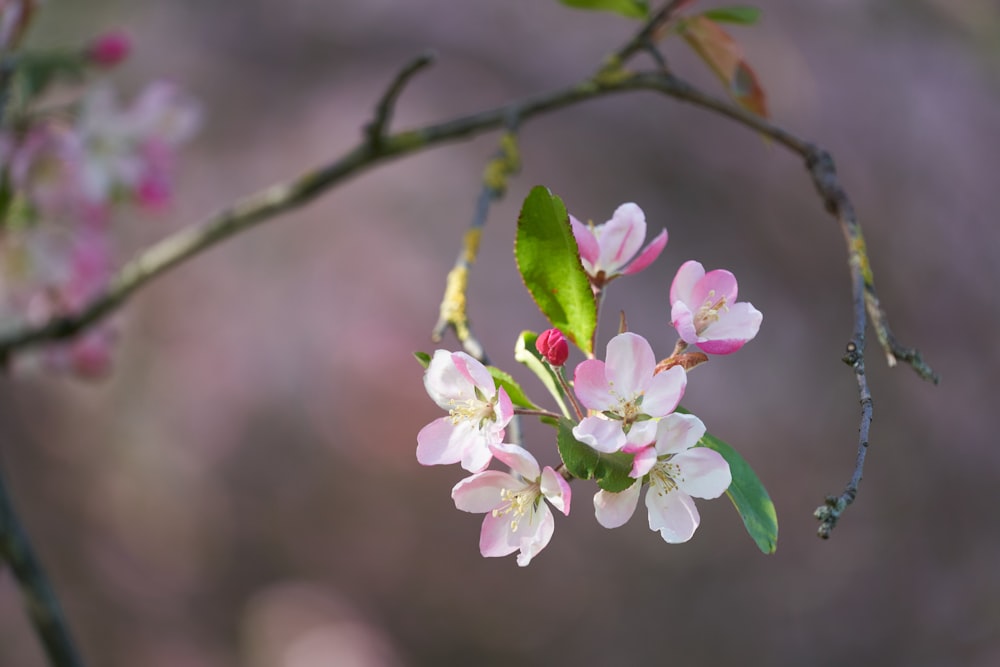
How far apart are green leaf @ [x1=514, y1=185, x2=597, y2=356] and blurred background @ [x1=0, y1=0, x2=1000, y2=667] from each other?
173 cm

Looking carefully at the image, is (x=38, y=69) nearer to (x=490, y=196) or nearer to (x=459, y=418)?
(x=490, y=196)

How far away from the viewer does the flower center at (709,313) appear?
16.7 inches

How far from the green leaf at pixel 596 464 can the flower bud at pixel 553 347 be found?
0.04 meters

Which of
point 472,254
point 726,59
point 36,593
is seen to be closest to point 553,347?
point 472,254

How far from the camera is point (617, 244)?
1.57 ft

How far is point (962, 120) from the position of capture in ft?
10.1

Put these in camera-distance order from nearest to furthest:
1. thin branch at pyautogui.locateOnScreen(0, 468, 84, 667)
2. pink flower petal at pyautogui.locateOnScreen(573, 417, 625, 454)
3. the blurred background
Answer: pink flower petal at pyautogui.locateOnScreen(573, 417, 625, 454) → thin branch at pyautogui.locateOnScreen(0, 468, 84, 667) → the blurred background

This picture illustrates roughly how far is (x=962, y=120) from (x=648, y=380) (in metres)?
3.19

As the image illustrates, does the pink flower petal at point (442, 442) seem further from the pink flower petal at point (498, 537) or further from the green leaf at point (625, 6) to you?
the green leaf at point (625, 6)

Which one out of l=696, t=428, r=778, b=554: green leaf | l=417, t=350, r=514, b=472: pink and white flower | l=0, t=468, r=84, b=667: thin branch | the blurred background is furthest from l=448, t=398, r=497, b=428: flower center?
the blurred background

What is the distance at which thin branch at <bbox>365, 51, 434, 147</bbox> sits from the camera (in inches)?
25.6

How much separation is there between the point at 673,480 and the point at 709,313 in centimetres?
8

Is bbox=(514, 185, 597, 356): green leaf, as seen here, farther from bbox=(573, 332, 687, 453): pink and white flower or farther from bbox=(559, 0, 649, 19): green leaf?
bbox=(559, 0, 649, 19): green leaf

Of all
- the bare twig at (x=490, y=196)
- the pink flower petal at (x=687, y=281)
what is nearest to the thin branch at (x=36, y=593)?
the bare twig at (x=490, y=196)
